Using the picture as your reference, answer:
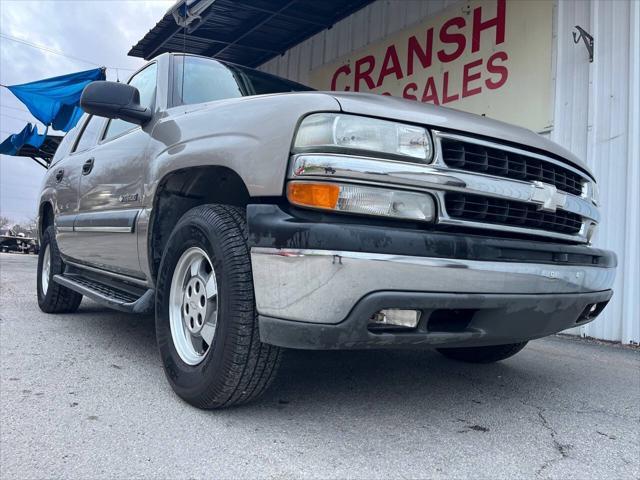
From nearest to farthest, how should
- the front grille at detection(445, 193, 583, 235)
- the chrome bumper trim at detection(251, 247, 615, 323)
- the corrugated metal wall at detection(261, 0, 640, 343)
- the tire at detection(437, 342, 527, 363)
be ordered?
1. the chrome bumper trim at detection(251, 247, 615, 323)
2. the front grille at detection(445, 193, 583, 235)
3. the tire at detection(437, 342, 527, 363)
4. the corrugated metal wall at detection(261, 0, 640, 343)

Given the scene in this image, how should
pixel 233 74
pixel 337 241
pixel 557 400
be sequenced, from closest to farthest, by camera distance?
pixel 337 241 → pixel 557 400 → pixel 233 74

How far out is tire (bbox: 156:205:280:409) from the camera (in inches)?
79.2

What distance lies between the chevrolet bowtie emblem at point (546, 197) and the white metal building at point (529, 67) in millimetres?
2768

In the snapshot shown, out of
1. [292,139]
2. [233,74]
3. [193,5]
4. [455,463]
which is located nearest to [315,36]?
[193,5]

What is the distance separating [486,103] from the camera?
5750 millimetres

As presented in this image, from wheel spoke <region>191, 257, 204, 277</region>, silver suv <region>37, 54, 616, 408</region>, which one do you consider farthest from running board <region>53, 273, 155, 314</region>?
wheel spoke <region>191, 257, 204, 277</region>

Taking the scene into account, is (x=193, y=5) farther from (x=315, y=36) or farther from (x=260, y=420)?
(x=260, y=420)

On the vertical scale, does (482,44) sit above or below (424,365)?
above

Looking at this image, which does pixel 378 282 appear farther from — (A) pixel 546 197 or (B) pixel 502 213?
A: (A) pixel 546 197

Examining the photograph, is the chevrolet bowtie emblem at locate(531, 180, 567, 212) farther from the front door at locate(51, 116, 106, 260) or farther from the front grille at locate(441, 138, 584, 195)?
the front door at locate(51, 116, 106, 260)

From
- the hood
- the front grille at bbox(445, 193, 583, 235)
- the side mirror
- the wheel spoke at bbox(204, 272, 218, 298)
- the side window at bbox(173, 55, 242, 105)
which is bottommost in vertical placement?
the wheel spoke at bbox(204, 272, 218, 298)

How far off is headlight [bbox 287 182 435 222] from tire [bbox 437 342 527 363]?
1.64m

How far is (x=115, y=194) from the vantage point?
3.30 metres

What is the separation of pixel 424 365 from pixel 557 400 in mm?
808
